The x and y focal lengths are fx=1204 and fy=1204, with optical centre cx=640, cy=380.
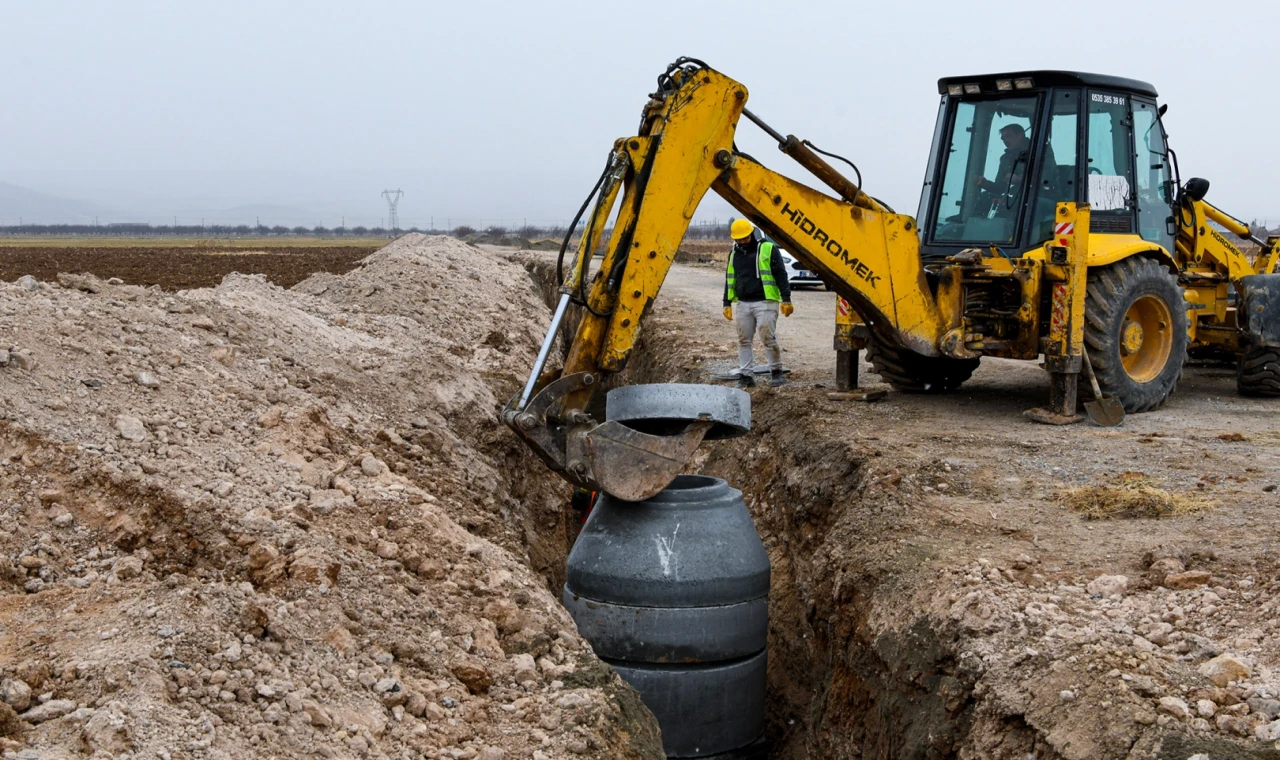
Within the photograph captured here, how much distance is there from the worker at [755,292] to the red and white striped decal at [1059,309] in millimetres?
2711

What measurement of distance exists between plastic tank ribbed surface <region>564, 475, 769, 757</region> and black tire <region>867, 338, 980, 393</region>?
167 inches

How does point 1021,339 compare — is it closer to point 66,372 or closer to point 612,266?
point 612,266

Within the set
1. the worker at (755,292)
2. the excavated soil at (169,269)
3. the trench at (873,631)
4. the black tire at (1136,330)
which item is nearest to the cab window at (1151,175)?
the black tire at (1136,330)

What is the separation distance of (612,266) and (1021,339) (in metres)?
3.79

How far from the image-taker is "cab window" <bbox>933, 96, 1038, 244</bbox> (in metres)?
8.99

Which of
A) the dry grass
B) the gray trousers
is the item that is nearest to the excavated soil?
the gray trousers

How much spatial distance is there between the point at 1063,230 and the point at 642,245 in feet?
11.7

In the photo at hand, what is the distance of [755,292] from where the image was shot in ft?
35.9

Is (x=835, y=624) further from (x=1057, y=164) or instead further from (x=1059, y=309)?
(x=1057, y=164)

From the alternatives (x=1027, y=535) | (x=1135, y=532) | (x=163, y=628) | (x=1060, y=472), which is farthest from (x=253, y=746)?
(x=1060, y=472)

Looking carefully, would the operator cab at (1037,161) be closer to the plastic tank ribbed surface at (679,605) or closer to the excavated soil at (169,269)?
the plastic tank ribbed surface at (679,605)

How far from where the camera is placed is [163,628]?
163 inches

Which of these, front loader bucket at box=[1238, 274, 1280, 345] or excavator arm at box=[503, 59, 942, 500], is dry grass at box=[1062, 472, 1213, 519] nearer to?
excavator arm at box=[503, 59, 942, 500]

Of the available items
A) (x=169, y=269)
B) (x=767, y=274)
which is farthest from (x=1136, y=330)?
(x=169, y=269)
